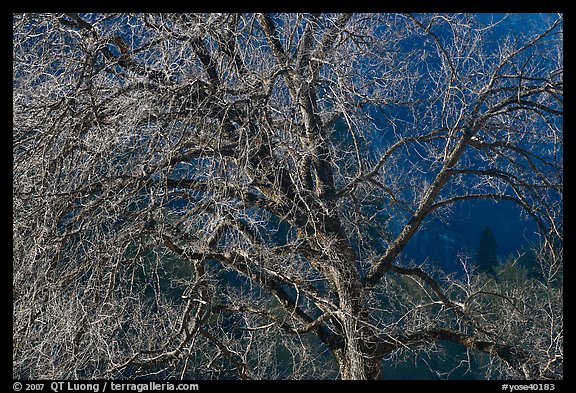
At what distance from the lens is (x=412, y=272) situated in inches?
291

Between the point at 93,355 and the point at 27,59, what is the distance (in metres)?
2.42

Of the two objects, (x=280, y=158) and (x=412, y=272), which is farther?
(x=412, y=272)

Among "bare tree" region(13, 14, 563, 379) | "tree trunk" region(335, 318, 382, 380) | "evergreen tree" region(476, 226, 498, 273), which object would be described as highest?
"bare tree" region(13, 14, 563, 379)

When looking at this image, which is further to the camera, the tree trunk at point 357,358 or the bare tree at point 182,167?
the tree trunk at point 357,358

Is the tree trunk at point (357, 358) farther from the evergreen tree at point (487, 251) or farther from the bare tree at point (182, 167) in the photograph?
the evergreen tree at point (487, 251)

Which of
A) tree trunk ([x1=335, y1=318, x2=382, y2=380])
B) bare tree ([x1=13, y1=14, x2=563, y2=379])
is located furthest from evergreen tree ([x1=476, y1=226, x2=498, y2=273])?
tree trunk ([x1=335, y1=318, x2=382, y2=380])

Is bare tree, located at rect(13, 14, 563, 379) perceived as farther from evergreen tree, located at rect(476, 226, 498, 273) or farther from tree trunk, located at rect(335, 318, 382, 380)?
evergreen tree, located at rect(476, 226, 498, 273)

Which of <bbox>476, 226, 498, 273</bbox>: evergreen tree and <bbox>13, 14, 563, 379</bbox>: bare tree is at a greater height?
<bbox>13, 14, 563, 379</bbox>: bare tree

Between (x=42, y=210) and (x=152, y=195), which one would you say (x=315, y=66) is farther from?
(x=42, y=210)

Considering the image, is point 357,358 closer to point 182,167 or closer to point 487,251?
point 182,167

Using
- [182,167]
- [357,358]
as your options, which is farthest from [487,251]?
[182,167]

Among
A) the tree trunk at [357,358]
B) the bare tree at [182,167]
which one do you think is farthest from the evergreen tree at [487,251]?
the tree trunk at [357,358]
